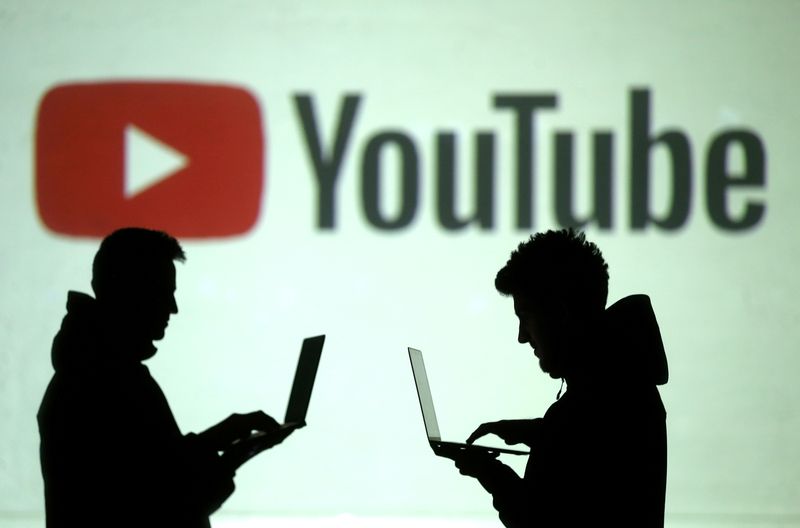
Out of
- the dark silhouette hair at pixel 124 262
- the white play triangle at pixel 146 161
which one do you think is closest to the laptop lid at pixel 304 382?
the dark silhouette hair at pixel 124 262

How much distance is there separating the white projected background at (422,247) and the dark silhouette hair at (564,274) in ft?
7.46

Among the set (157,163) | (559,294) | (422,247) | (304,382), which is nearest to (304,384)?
(304,382)

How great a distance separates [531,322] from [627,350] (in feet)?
0.58

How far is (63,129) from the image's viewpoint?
12.9ft

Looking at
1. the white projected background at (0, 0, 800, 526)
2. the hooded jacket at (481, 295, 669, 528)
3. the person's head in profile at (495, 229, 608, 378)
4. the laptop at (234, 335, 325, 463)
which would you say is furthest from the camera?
the white projected background at (0, 0, 800, 526)

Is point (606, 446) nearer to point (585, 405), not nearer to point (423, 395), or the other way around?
point (585, 405)

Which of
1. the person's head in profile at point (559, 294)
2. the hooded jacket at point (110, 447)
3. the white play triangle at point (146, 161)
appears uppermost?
the white play triangle at point (146, 161)

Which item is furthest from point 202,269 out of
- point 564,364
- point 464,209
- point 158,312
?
point 564,364

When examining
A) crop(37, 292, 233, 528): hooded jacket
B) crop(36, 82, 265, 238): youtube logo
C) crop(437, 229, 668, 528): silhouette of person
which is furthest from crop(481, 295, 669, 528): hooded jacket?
crop(36, 82, 265, 238): youtube logo

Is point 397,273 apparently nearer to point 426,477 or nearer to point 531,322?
point 426,477

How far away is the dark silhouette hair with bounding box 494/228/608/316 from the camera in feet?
5.18

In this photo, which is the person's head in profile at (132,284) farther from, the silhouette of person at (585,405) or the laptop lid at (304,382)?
the silhouette of person at (585,405)

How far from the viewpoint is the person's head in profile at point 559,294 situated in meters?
1.57

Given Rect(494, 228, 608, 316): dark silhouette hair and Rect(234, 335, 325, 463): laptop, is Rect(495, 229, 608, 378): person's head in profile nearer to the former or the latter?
Rect(494, 228, 608, 316): dark silhouette hair
